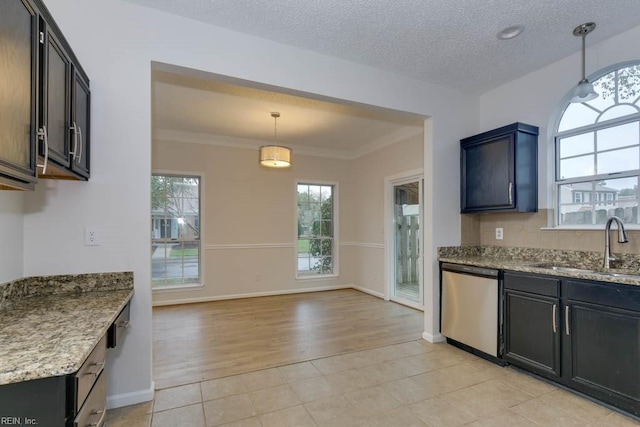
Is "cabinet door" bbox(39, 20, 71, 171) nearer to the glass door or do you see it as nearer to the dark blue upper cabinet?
the dark blue upper cabinet

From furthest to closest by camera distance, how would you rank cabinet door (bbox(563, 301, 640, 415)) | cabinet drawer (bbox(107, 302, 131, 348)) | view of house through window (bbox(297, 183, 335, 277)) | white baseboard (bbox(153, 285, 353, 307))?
view of house through window (bbox(297, 183, 335, 277)) → white baseboard (bbox(153, 285, 353, 307)) → cabinet door (bbox(563, 301, 640, 415)) → cabinet drawer (bbox(107, 302, 131, 348))

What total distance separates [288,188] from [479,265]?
3.69 meters

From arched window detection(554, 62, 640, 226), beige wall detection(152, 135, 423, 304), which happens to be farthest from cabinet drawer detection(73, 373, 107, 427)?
beige wall detection(152, 135, 423, 304)

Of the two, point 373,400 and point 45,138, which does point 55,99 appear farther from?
point 373,400

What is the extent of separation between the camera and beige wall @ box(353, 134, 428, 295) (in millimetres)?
5051

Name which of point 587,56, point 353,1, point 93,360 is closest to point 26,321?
point 93,360

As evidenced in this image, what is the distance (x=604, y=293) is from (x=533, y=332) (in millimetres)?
625

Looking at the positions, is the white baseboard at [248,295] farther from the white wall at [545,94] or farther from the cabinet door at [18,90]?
the cabinet door at [18,90]

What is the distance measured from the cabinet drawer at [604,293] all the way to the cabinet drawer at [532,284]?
0.24ft

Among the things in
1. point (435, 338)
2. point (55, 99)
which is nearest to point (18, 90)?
point (55, 99)

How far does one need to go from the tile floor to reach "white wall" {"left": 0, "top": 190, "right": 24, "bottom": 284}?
1.12 metres

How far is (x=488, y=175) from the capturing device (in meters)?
3.31

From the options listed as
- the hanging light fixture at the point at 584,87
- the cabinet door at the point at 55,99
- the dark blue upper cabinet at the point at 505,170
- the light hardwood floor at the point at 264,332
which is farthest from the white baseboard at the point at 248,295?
the hanging light fixture at the point at 584,87

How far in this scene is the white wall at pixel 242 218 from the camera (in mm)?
5191
